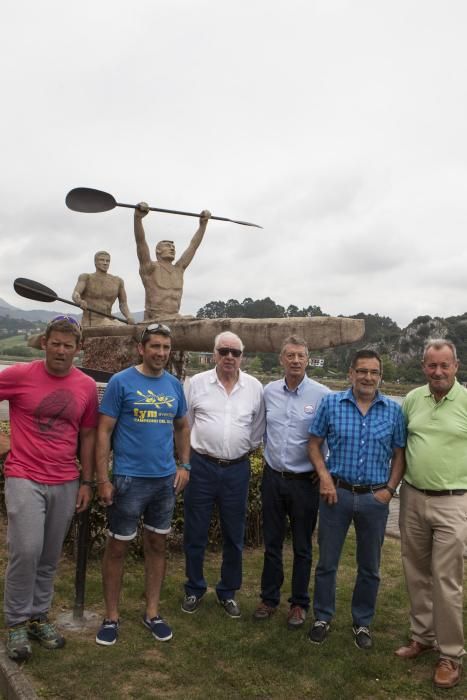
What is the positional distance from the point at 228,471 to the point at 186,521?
A: 51 cm

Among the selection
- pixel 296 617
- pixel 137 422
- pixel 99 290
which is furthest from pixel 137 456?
pixel 99 290

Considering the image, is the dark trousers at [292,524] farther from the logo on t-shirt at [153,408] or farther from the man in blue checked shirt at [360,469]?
the logo on t-shirt at [153,408]

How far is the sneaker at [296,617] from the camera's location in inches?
152

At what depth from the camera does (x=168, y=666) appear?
3.34 meters

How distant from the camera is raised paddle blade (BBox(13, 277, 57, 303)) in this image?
7.12 meters

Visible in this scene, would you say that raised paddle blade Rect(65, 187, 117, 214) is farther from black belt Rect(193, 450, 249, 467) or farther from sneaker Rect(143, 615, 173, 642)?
sneaker Rect(143, 615, 173, 642)

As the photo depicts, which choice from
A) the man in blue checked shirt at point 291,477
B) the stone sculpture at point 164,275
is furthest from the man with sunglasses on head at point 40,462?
the stone sculpture at point 164,275

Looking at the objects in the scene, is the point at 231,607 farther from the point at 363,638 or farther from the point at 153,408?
the point at 153,408

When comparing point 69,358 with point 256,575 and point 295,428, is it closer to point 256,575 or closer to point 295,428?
point 295,428

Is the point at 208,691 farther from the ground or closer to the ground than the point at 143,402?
closer to the ground

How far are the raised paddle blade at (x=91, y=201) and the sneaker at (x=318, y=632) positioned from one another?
5092 mm

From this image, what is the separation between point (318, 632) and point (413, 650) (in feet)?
1.92

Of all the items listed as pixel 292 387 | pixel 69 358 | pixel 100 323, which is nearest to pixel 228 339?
pixel 292 387

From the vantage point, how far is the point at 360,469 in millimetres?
3551
